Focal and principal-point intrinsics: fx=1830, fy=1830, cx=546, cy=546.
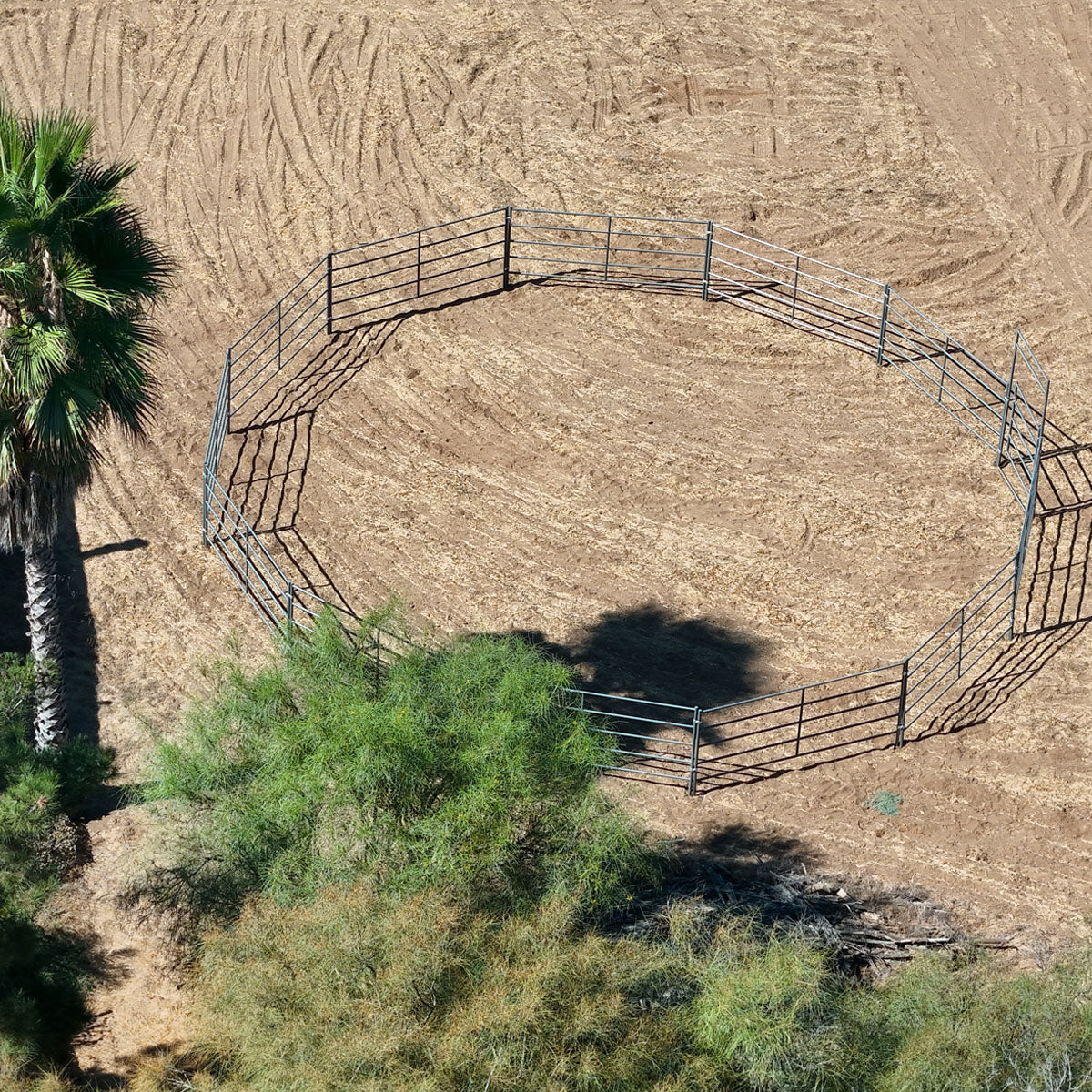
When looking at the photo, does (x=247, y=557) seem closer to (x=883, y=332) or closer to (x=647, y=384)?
(x=647, y=384)

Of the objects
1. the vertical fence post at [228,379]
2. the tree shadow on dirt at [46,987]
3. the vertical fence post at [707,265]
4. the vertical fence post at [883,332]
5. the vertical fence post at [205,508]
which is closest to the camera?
the tree shadow on dirt at [46,987]

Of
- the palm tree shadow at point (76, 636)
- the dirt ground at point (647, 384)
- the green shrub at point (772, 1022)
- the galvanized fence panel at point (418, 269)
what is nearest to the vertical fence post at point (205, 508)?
the dirt ground at point (647, 384)

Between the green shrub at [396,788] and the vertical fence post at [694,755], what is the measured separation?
9.02 ft

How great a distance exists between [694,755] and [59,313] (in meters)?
8.14

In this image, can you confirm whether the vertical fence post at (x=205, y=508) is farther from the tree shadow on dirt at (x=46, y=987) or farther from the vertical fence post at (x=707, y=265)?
the vertical fence post at (x=707, y=265)

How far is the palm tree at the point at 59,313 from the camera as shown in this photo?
55.2ft

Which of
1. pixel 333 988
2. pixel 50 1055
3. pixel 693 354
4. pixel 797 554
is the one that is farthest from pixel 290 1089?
pixel 693 354

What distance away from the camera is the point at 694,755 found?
1998 cm

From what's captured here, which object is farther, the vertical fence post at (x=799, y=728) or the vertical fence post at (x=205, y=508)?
the vertical fence post at (x=205, y=508)

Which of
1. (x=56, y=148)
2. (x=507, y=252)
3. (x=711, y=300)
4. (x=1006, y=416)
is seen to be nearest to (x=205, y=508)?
(x=507, y=252)

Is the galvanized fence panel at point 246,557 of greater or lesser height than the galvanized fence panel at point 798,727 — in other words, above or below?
above

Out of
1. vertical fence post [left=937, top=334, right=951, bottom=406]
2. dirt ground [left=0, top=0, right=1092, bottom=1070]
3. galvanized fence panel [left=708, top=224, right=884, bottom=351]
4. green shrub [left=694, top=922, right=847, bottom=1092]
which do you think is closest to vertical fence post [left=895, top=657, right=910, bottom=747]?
dirt ground [left=0, top=0, right=1092, bottom=1070]

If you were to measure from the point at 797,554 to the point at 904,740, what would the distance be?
357cm

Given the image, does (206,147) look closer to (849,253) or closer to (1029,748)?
(849,253)
